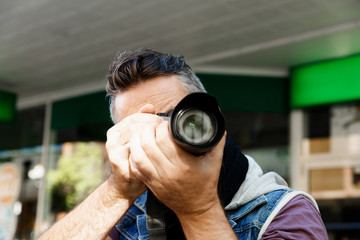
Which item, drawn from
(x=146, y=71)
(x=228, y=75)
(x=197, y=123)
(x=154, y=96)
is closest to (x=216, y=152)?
(x=197, y=123)

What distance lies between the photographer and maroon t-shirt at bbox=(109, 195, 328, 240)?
117cm

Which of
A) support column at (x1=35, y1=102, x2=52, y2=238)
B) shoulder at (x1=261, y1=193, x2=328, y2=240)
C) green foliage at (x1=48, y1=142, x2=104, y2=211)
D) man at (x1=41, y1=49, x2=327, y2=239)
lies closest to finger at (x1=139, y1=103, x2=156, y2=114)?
man at (x1=41, y1=49, x2=327, y2=239)

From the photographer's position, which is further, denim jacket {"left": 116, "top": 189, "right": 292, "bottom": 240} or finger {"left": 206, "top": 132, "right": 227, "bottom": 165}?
denim jacket {"left": 116, "top": 189, "right": 292, "bottom": 240}

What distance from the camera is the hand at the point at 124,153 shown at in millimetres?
1270

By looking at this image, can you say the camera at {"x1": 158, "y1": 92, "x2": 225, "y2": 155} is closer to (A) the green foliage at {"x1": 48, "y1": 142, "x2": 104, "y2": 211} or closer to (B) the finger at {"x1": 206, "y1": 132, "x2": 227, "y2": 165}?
(B) the finger at {"x1": 206, "y1": 132, "x2": 227, "y2": 165}

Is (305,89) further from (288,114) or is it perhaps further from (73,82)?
(73,82)

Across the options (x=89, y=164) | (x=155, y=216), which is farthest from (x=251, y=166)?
(x=89, y=164)

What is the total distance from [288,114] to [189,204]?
5.06 meters

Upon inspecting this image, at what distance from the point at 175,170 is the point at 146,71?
0.61m

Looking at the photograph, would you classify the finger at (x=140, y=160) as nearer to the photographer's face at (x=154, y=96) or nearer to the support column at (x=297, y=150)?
the photographer's face at (x=154, y=96)

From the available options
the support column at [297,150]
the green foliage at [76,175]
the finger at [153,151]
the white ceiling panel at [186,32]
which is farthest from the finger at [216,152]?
the green foliage at [76,175]

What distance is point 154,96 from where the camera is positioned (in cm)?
158

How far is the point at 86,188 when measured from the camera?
7.19m

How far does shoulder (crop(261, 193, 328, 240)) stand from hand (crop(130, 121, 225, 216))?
6.0 inches
